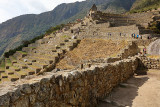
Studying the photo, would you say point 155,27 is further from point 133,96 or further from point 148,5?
point 148,5

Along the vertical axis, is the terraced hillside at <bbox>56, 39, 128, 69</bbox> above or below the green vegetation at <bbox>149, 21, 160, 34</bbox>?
below

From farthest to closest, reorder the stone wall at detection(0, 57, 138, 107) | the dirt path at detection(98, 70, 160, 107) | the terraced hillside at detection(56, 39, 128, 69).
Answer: the terraced hillside at detection(56, 39, 128, 69) → the dirt path at detection(98, 70, 160, 107) → the stone wall at detection(0, 57, 138, 107)

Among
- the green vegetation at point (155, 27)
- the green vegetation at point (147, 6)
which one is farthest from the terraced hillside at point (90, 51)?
the green vegetation at point (147, 6)

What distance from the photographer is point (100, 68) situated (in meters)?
4.71

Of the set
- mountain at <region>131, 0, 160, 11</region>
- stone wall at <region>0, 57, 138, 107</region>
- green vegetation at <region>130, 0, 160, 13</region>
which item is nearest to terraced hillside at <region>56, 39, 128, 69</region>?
stone wall at <region>0, 57, 138, 107</region>

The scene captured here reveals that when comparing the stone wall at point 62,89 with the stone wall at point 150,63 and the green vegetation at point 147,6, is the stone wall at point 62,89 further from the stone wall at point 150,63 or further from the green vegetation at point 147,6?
the green vegetation at point 147,6

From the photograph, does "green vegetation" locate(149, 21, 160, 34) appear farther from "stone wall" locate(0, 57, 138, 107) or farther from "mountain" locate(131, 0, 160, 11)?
"mountain" locate(131, 0, 160, 11)

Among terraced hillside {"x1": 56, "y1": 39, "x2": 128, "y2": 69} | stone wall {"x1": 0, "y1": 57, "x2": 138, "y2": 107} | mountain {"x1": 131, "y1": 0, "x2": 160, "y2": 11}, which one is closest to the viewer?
stone wall {"x1": 0, "y1": 57, "x2": 138, "y2": 107}

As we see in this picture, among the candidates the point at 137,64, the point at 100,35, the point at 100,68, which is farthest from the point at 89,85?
the point at 100,35

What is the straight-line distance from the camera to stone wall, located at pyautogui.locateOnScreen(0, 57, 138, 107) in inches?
93.0

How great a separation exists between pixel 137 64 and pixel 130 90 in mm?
4049

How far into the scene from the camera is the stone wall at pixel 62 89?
93.0 inches

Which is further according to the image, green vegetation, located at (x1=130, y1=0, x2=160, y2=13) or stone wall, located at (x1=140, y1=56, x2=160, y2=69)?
green vegetation, located at (x1=130, y1=0, x2=160, y2=13)

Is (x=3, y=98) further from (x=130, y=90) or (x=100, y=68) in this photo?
(x=130, y=90)
